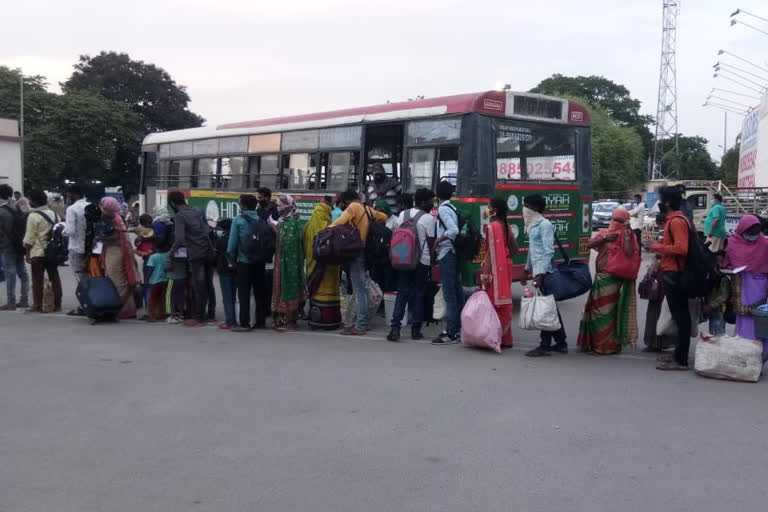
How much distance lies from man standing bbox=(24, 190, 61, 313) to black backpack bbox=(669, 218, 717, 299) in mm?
8257

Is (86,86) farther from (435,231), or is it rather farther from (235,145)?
(435,231)

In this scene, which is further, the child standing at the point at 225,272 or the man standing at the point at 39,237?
the man standing at the point at 39,237

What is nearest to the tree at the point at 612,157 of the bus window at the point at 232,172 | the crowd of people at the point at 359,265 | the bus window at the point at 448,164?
the bus window at the point at 232,172

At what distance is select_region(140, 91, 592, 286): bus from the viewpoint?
10328 mm

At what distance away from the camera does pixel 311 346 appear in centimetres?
829

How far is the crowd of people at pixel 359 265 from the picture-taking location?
702 centimetres

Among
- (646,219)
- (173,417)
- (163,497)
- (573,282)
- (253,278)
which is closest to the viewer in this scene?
(163,497)

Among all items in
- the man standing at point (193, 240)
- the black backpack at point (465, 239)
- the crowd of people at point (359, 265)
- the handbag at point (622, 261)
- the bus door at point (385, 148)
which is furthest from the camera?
the bus door at point (385, 148)

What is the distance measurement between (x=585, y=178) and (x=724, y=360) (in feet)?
18.5

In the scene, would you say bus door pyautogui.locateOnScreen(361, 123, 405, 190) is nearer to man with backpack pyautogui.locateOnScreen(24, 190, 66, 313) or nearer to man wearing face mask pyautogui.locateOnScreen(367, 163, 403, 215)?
man wearing face mask pyautogui.locateOnScreen(367, 163, 403, 215)

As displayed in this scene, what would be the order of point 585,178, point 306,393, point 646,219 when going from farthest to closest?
point 646,219, point 585,178, point 306,393

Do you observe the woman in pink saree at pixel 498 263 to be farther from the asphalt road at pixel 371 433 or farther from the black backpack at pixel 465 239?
the asphalt road at pixel 371 433

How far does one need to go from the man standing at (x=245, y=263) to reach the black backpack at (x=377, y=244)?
1.33 metres

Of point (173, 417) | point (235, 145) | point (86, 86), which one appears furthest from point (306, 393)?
point (86, 86)
